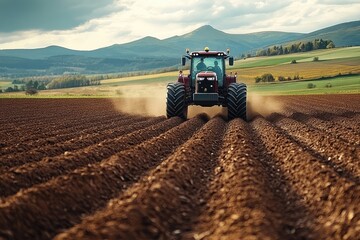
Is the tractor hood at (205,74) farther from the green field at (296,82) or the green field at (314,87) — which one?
the green field at (314,87)

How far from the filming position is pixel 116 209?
18.2 feet

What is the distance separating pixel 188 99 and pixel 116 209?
1331 cm

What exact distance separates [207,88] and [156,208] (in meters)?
12.3

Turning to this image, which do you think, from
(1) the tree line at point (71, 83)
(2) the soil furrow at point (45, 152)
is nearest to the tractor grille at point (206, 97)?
(2) the soil furrow at point (45, 152)

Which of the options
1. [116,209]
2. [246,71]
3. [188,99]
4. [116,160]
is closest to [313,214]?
[116,209]

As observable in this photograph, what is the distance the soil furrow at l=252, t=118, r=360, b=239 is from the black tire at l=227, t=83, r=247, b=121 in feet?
24.7

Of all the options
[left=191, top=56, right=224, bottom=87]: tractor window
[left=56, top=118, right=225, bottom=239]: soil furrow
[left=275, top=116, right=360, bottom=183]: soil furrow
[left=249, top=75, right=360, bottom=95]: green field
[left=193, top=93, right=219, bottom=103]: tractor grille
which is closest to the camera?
[left=56, top=118, right=225, bottom=239]: soil furrow

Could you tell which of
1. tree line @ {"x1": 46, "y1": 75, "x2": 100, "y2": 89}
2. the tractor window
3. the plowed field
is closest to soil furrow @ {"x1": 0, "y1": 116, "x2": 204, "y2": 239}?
the plowed field

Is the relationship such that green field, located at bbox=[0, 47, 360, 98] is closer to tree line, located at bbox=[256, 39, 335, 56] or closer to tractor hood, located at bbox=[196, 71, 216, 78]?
tree line, located at bbox=[256, 39, 335, 56]

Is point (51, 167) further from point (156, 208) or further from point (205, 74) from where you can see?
point (205, 74)

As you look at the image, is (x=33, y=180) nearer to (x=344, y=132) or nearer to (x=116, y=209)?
(x=116, y=209)

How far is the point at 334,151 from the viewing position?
33.5 feet

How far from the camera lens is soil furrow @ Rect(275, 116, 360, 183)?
8469mm

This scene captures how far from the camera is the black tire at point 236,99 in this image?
17375mm
